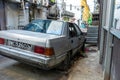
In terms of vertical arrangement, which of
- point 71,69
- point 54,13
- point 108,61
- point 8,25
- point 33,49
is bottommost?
point 71,69

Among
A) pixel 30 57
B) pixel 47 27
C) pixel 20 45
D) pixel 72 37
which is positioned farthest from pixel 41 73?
pixel 72 37

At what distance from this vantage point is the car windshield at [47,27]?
507cm

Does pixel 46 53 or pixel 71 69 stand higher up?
pixel 46 53

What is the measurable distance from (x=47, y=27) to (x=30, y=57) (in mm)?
1549

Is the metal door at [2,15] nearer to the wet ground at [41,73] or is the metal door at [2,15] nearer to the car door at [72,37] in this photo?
the wet ground at [41,73]

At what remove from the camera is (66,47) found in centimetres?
494

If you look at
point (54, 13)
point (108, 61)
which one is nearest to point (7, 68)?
point (108, 61)

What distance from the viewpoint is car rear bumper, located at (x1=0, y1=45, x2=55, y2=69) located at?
3.87 m

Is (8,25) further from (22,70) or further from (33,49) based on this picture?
(33,49)

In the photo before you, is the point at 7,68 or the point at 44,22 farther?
the point at 44,22

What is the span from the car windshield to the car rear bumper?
1.23 m

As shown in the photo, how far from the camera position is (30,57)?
4012 millimetres

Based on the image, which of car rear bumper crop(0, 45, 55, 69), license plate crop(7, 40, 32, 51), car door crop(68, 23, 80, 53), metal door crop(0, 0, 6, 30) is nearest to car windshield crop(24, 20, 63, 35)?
car door crop(68, 23, 80, 53)

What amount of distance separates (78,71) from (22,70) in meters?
1.80
